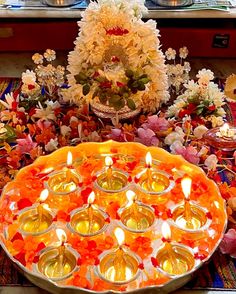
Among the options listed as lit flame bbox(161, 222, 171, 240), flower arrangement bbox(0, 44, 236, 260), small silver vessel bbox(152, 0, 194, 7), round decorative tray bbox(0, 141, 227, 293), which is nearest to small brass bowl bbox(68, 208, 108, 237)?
round decorative tray bbox(0, 141, 227, 293)

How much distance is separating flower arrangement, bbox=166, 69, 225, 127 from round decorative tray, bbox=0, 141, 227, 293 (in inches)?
9.6

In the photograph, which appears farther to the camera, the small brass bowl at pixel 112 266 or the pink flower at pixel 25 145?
the pink flower at pixel 25 145

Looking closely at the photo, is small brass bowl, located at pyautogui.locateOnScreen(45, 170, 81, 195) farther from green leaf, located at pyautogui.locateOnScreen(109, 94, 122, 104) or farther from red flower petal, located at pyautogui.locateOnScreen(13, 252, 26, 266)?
green leaf, located at pyautogui.locateOnScreen(109, 94, 122, 104)

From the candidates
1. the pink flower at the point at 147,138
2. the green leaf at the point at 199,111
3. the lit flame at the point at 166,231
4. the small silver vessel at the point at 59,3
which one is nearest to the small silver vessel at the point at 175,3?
the small silver vessel at the point at 59,3

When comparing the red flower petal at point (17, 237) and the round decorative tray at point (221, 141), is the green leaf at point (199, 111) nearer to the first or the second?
the round decorative tray at point (221, 141)

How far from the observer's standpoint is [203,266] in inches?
36.7

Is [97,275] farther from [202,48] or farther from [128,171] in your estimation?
[202,48]

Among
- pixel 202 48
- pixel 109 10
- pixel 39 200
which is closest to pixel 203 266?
pixel 39 200

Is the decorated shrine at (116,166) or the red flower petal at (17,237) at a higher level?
the decorated shrine at (116,166)

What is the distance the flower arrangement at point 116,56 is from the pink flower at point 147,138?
0.08 m

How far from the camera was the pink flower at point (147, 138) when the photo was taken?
4.07 ft

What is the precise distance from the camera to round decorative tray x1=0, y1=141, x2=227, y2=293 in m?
0.91

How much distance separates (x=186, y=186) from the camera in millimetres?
1027

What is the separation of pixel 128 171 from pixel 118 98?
0.78ft
